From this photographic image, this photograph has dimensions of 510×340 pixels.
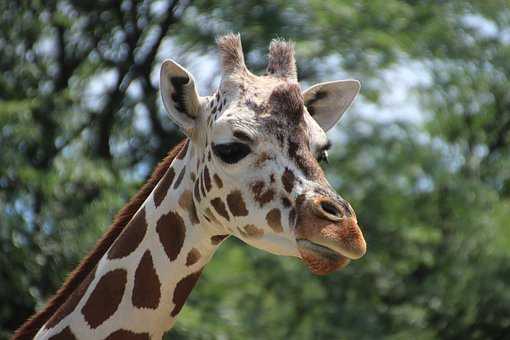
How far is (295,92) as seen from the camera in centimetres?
525

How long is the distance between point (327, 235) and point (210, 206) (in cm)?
71

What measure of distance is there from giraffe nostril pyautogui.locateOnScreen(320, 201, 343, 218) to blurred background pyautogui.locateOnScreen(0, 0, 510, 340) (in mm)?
8187

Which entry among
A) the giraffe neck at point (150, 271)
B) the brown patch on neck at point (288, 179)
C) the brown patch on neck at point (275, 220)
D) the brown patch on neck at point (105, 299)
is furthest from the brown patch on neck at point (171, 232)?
the brown patch on neck at point (288, 179)

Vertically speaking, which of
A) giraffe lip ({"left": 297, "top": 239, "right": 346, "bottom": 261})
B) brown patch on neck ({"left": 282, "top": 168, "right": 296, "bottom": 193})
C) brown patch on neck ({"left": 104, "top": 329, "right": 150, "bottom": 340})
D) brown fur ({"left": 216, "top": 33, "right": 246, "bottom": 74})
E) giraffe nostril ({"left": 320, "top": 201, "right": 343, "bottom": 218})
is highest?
brown fur ({"left": 216, "top": 33, "right": 246, "bottom": 74})

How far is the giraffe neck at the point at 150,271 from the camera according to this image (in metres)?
5.30

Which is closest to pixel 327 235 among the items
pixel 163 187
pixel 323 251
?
pixel 323 251

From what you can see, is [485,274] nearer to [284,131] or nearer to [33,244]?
[33,244]

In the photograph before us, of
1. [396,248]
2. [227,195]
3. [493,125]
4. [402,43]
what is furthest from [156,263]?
[493,125]

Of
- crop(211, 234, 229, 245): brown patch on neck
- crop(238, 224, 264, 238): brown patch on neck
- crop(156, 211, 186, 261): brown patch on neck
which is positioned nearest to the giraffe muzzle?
crop(238, 224, 264, 238): brown patch on neck

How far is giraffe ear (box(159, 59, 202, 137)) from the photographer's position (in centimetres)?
541

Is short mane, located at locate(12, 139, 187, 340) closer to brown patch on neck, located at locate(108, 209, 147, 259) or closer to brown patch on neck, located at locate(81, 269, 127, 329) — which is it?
brown patch on neck, located at locate(108, 209, 147, 259)

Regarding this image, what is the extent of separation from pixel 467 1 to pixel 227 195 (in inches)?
585

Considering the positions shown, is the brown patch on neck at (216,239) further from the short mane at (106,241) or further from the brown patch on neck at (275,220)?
the short mane at (106,241)

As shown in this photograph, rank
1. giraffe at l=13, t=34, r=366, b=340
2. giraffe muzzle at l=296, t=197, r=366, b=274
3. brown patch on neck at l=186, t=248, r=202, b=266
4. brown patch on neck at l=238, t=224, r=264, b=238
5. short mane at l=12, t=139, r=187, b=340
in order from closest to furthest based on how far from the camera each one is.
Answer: giraffe muzzle at l=296, t=197, r=366, b=274, giraffe at l=13, t=34, r=366, b=340, brown patch on neck at l=238, t=224, r=264, b=238, brown patch on neck at l=186, t=248, r=202, b=266, short mane at l=12, t=139, r=187, b=340
